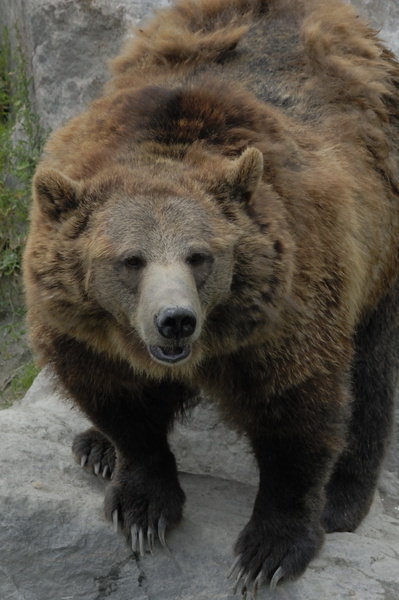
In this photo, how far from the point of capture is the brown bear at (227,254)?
4684 millimetres

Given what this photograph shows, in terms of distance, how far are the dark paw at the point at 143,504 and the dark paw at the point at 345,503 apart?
4.17 feet

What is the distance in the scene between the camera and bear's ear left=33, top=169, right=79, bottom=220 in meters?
4.72

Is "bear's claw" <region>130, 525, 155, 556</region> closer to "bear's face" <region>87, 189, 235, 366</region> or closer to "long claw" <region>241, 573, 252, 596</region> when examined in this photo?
"long claw" <region>241, 573, 252, 596</region>

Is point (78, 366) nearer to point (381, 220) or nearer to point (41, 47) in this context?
point (381, 220)

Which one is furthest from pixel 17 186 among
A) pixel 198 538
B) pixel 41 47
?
pixel 198 538

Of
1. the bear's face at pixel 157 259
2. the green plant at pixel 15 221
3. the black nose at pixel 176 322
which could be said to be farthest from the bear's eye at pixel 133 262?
the green plant at pixel 15 221

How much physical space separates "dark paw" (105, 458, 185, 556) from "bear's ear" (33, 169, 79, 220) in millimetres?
1606

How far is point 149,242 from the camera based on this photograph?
181 inches

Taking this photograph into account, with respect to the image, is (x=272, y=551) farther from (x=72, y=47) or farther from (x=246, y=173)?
(x=72, y=47)

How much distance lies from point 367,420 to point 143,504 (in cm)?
186

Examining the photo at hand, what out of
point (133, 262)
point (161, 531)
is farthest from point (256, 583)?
point (133, 262)

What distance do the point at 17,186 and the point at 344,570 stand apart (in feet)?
18.7

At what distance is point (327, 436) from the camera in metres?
5.31

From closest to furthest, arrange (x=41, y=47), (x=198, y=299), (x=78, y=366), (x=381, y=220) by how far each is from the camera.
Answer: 1. (x=198, y=299)
2. (x=78, y=366)
3. (x=381, y=220)
4. (x=41, y=47)
